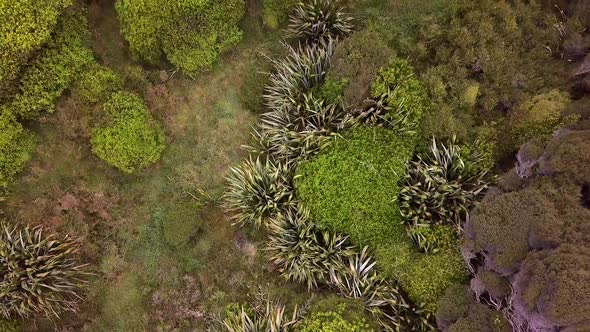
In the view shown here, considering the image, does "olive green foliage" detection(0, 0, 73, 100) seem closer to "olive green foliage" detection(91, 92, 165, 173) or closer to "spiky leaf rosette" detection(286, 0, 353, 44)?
"olive green foliage" detection(91, 92, 165, 173)

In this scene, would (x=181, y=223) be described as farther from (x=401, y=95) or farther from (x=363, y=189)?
(x=401, y=95)

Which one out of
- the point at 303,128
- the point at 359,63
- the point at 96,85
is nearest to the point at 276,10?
the point at 359,63

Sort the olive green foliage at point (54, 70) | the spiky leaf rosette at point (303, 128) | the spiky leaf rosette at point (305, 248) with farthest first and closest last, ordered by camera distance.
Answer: the olive green foliage at point (54, 70) → the spiky leaf rosette at point (303, 128) → the spiky leaf rosette at point (305, 248)

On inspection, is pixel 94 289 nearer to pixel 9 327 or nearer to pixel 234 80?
pixel 9 327

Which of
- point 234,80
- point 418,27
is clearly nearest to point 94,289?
point 234,80

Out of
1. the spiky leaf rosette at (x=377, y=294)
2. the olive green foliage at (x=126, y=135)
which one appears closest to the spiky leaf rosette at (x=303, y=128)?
the spiky leaf rosette at (x=377, y=294)

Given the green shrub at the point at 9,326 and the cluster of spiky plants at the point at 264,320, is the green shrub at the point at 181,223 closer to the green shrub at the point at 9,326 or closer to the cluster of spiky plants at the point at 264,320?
the cluster of spiky plants at the point at 264,320
